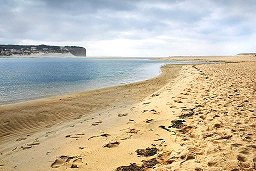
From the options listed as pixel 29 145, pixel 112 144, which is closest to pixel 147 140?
pixel 112 144

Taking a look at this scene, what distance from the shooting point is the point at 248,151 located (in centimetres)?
536

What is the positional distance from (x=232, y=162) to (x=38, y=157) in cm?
462

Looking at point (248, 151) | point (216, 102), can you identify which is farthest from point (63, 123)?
point (248, 151)

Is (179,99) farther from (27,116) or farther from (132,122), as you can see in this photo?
(27,116)

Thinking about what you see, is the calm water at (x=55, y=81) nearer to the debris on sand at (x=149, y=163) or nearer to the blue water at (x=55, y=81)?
the blue water at (x=55, y=81)

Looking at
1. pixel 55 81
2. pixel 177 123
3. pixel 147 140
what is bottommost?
pixel 55 81

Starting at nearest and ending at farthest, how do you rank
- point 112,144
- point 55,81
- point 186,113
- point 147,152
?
point 147,152 → point 112,144 → point 186,113 → point 55,81

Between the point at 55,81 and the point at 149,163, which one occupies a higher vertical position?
the point at 149,163

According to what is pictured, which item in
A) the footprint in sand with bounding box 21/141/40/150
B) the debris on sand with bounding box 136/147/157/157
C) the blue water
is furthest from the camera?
the blue water

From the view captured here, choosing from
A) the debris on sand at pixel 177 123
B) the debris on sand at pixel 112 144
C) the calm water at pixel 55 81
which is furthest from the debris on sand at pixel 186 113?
the calm water at pixel 55 81

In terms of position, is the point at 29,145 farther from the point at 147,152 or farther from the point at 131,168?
the point at 131,168

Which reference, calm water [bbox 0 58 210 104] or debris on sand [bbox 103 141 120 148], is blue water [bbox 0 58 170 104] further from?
debris on sand [bbox 103 141 120 148]

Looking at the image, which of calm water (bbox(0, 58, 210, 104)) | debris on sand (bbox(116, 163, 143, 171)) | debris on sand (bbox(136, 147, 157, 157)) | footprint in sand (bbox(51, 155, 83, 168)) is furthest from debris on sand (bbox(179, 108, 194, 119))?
calm water (bbox(0, 58, 210, 104))

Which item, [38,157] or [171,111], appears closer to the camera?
[38,157]
